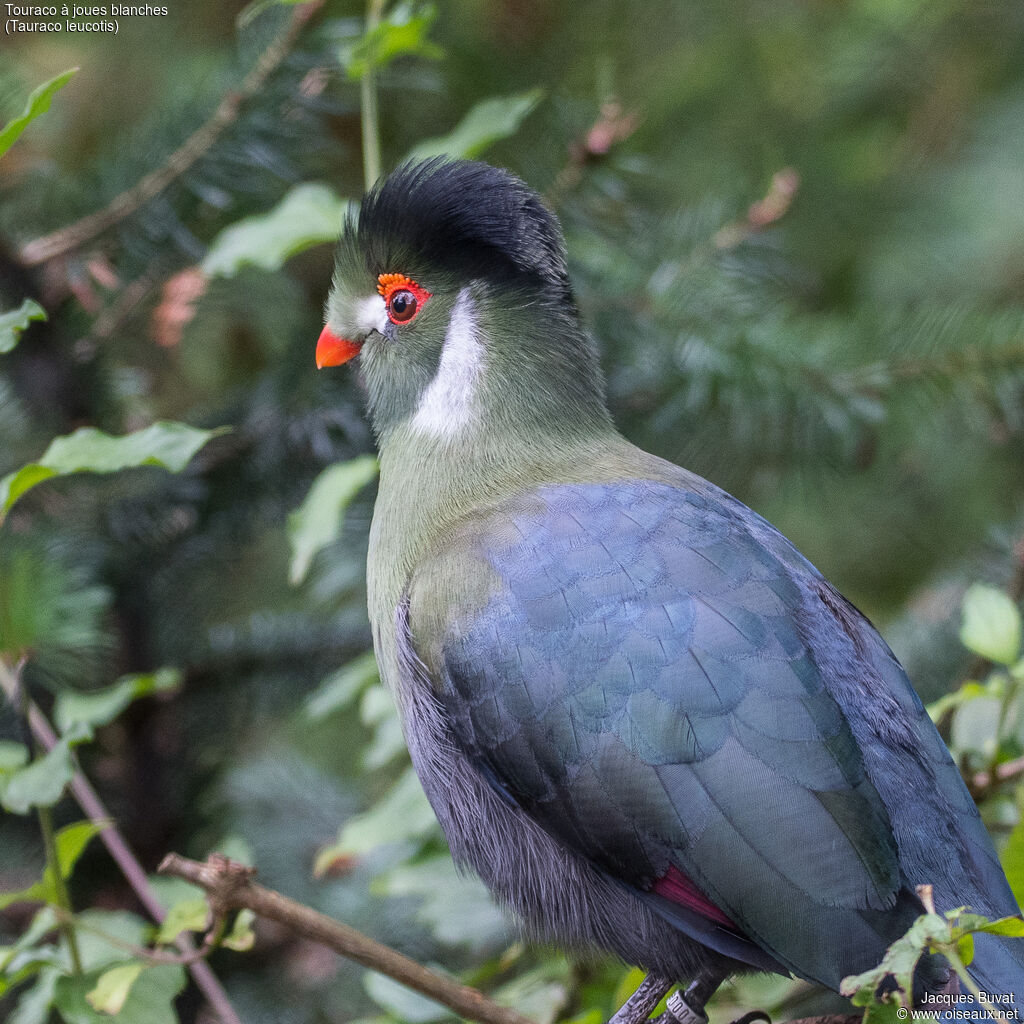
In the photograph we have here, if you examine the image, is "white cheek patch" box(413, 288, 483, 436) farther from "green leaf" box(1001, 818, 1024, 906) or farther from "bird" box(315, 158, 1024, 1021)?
"green leaf" box(1001, 818, 1024, 906)

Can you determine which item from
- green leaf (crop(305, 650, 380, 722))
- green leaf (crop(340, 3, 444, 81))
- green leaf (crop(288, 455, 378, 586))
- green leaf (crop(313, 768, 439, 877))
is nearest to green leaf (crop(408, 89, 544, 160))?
green leaf (crop(340, 3, 444, 81))

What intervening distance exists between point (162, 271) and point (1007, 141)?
2.20 meters

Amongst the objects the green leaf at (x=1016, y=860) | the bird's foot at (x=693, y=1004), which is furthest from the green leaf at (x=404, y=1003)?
the green leaf at (x=1016, y=860)

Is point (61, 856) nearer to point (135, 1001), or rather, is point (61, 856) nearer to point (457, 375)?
point (135, 1001)

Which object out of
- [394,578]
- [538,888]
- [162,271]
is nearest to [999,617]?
[538,888]

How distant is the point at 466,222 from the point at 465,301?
12 centimetres

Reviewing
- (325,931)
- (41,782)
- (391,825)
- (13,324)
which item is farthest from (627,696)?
(13,324)

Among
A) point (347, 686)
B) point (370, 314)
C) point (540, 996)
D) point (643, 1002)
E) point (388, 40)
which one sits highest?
point (388, 40)

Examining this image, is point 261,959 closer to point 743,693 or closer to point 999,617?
point 743,693

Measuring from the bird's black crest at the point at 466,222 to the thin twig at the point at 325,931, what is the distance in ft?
2.82

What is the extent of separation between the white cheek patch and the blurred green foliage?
0.18m

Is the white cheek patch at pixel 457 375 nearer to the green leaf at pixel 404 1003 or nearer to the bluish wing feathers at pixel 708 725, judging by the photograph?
the bluish wing feathers at pixel 708 725

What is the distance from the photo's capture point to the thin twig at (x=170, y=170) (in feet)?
5.88

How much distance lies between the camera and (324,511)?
1.43 meters
